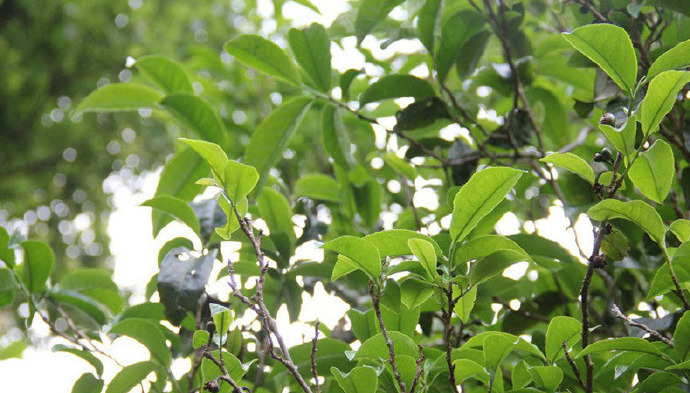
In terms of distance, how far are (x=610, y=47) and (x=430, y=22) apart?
1.31 ft

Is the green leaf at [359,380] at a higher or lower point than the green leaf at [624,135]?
lower

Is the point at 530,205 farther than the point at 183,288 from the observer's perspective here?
Yes

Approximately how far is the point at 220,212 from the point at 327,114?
0.28 metres

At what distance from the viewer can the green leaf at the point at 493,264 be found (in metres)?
0.70

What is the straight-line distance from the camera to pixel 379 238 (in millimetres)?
726

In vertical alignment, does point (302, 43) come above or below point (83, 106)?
above

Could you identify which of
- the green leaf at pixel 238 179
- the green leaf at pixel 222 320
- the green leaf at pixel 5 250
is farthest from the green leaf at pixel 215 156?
Answer: the green leaf at pixel 5 250

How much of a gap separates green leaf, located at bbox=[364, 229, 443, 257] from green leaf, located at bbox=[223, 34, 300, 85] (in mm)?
441

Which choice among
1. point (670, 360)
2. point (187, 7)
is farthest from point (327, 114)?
point (187, 7)

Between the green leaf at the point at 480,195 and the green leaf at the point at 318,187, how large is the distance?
582mm

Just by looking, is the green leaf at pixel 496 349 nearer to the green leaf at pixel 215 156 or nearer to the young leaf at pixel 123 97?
the green leaf at pixel 215 156

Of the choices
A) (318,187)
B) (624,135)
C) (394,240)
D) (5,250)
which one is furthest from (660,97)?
(5,250)

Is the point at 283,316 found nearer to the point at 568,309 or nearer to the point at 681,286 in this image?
the point at 568,309

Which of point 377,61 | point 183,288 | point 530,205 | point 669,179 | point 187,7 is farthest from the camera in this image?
point 187,7
